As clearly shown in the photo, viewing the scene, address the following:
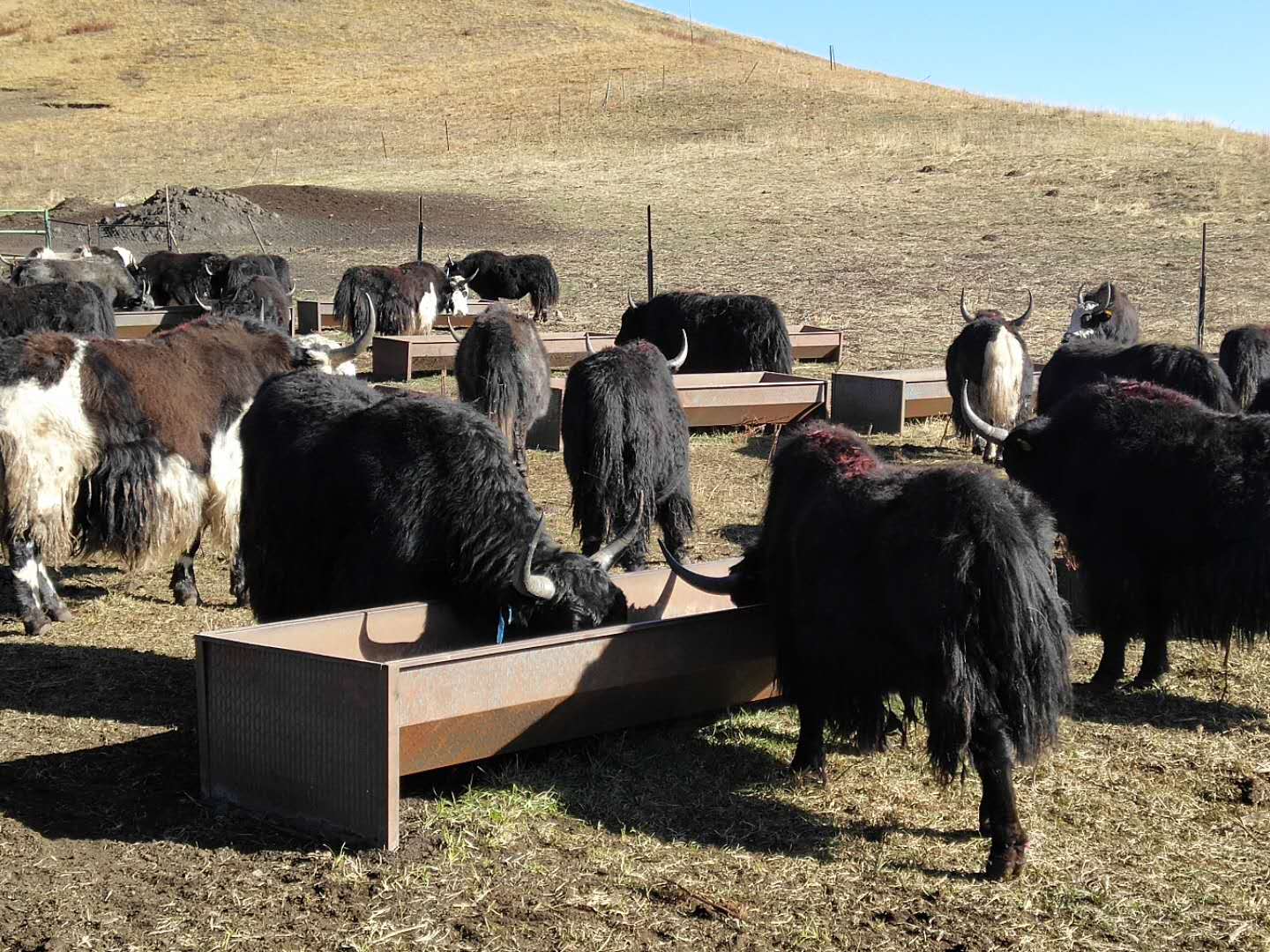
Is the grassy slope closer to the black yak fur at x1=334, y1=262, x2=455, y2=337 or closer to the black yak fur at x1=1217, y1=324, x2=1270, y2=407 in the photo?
the black yak fur at x1=334, y1=262, x2=455, y2=337

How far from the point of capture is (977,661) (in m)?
4.43

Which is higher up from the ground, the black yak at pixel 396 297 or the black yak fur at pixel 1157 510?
the black yak at pixel 396 297

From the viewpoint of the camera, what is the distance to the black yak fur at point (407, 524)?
17.8 ft

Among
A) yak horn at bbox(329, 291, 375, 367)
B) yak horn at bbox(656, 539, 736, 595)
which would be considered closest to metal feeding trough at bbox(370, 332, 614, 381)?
yak horn at bbox(329, 291, 375, 367)

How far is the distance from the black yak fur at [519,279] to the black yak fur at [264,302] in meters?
4.92

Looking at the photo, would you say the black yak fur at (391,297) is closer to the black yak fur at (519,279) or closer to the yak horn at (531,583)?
the black yak fur at (519,279)

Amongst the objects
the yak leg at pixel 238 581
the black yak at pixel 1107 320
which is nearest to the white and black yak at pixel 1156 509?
the yak leg at pixel 238 581

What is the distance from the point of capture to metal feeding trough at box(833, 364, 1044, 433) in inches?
504

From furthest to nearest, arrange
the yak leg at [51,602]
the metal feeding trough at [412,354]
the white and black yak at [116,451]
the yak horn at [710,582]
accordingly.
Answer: the metal feeding trough at [412,354] < the yak leg at [51,602] < the white and black yak at [116,451] < the yak horn at [710,582]

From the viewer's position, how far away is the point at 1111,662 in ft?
21.1

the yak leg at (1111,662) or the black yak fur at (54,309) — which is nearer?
the yak leg at (1111,662)

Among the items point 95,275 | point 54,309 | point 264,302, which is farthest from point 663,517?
point 95,275

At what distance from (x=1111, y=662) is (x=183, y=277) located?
1910cm

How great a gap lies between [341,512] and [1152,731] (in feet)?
11.9
